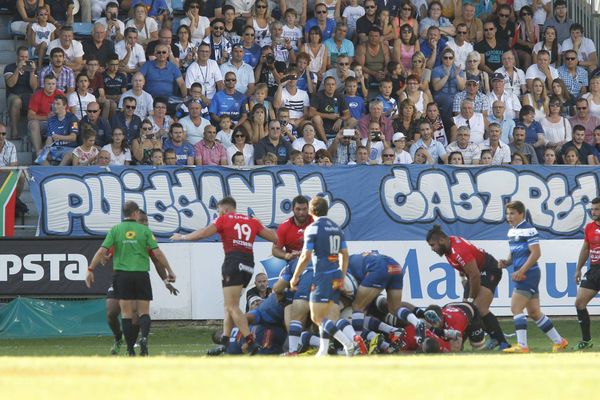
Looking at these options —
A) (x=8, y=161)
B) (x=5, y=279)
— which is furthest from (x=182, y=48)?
(x=5, y=279)

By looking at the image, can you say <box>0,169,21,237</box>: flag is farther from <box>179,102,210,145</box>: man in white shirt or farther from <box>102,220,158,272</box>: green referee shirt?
<box>102,220,158,272</box>: green referee shirt

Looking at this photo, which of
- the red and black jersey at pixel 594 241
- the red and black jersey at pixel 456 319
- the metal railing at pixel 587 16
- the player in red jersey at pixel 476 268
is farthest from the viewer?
the metal railing at pixel 587 16

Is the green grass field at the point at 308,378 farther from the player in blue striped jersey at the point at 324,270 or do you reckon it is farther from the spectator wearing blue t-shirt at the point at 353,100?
the spectator wearing blue t-shirt at the point at 353,100

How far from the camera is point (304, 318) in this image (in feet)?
52.8

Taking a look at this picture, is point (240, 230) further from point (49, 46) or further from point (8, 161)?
point (49, 46)

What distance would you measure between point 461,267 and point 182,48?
973 cm

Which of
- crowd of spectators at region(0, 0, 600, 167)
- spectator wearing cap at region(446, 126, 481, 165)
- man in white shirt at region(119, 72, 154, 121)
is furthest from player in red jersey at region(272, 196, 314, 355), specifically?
spectator wearing cap at region(446, 126, 481, 165)

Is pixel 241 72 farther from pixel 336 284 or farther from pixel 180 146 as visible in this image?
pixel 336 284

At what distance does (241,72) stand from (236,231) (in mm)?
8413

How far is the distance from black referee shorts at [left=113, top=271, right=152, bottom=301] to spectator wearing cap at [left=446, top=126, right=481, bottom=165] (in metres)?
8.95

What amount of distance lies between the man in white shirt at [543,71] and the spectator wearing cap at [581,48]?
1019 mm

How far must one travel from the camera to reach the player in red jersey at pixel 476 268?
1683 cm

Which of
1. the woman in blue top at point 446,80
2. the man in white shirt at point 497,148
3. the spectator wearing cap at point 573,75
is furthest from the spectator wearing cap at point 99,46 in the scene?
the spectator wearing cap at point 573,75

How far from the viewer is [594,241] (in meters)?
17.9
